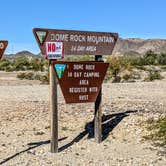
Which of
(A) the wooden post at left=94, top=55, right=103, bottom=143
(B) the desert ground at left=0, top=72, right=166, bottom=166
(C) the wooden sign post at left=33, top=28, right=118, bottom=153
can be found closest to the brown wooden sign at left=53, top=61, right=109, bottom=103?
(C) the wooden sign post at left=33, top=28, right=118, bottom=153

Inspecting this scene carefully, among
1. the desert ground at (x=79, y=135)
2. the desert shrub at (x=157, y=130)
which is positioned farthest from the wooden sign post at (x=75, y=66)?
the desert shrub at (x=157, y=130)

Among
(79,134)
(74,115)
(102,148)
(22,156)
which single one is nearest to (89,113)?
(74,115)

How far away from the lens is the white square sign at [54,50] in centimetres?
969

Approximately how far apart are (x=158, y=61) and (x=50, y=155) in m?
55.5

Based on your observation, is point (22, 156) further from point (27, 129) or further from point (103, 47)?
point (103, 47)

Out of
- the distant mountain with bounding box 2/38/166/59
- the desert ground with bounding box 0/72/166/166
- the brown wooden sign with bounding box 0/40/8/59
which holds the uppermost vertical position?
the distant mountain with bounding box 2/38/166/59

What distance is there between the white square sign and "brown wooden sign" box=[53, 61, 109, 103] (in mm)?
143

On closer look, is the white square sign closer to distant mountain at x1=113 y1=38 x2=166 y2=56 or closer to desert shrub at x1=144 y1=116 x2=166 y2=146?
desert shrub at x1=144 y1=116 x2=166 y2=146

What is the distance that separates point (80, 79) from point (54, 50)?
0.86m

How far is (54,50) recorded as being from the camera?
32.0ft

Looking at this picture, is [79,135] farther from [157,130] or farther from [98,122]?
[157,130]

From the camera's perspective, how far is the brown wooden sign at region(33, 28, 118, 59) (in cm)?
967

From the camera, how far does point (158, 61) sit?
6431 centimetres

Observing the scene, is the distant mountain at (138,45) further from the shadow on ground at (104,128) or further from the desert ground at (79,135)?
the shadow on ground at (104,128)
